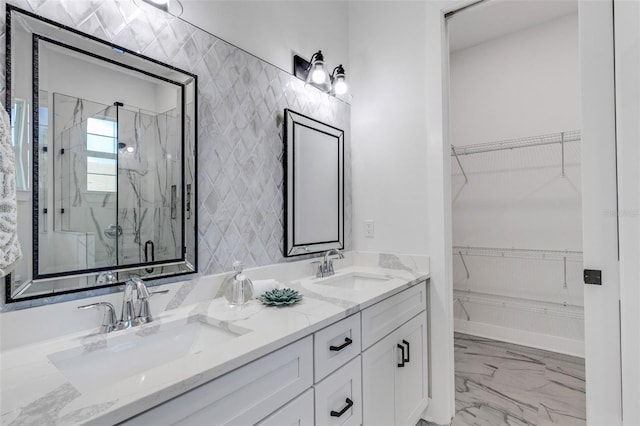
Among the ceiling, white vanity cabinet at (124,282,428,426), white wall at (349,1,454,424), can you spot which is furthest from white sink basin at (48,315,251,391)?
the ceiling

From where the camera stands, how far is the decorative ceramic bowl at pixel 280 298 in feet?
4.07

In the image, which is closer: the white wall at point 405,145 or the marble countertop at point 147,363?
the marble countertop at point 147,363

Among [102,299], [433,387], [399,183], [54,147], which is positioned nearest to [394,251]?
[399,183]

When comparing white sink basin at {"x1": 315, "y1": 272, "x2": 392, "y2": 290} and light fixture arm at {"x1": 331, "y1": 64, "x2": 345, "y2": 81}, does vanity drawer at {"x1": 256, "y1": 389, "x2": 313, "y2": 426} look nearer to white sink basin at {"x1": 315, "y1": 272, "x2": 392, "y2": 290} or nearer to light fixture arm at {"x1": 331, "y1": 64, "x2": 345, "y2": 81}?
white sink basin at {"x1": 315, "y1": 272, "x2": 392, "y2": 290}

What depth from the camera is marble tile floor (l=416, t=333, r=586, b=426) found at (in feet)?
6.06

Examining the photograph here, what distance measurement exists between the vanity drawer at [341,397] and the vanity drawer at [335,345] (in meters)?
0.03

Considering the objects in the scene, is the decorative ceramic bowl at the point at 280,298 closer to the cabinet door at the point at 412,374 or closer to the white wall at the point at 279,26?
the cabinet door at the point at 412,374

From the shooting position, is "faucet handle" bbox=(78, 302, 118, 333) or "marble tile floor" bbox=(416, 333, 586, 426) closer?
"faucet handle" bbox=(78, 302, 118, 333)

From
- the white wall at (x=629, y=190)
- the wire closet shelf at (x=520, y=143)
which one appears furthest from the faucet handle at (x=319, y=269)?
the wire closet shelf at (x=520, y=143)

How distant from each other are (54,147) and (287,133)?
998 mm

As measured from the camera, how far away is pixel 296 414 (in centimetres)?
95

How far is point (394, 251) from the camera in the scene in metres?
2.02

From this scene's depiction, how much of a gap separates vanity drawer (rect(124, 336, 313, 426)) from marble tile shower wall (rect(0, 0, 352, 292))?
1.83 feet

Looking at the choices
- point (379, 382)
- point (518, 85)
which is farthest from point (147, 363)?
point (518, 85)
